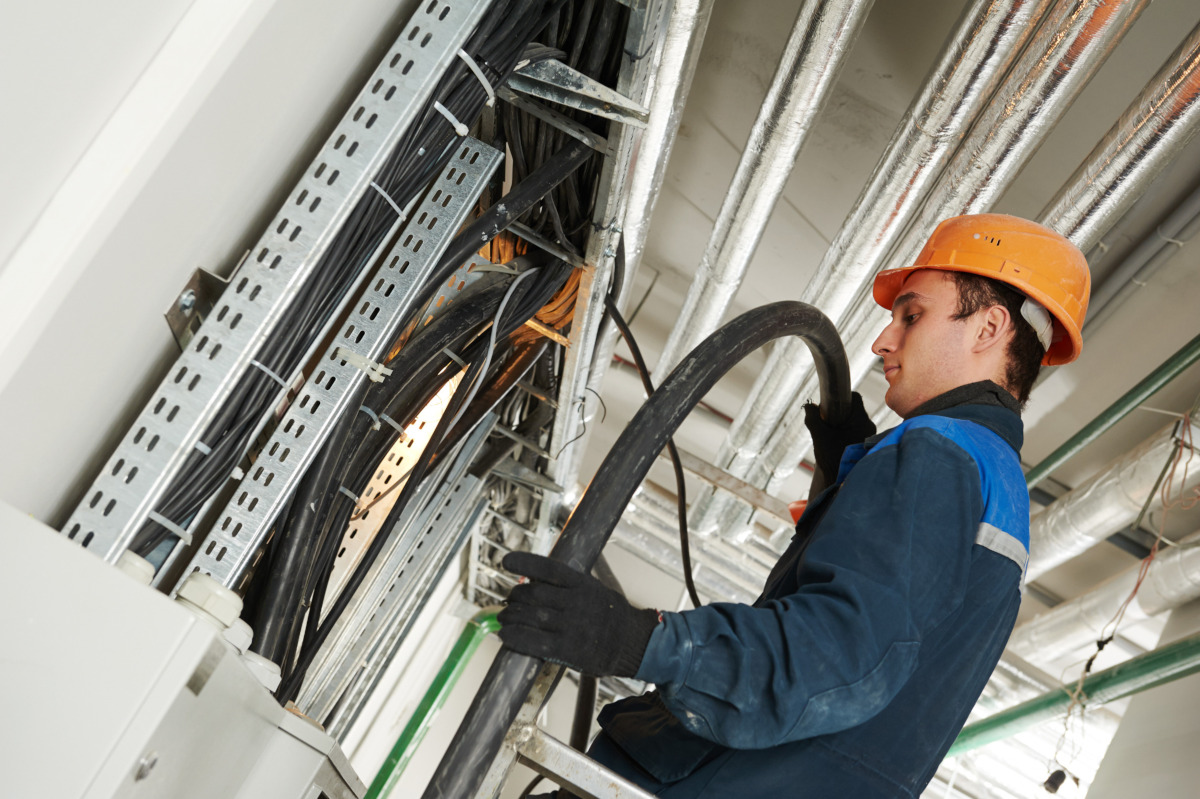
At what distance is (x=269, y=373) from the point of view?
3.33 ft

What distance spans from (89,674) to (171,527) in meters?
0.34

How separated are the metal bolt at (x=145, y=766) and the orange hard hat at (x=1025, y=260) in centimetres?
119

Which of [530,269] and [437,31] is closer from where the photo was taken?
[437,31]

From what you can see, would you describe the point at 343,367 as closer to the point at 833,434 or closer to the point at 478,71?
the point at 478,71

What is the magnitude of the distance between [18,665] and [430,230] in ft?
2.82

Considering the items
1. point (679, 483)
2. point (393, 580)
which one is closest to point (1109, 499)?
point (679, 483)

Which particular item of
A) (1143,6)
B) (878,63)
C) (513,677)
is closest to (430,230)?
(513,677)

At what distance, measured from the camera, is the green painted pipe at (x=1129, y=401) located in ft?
7.18

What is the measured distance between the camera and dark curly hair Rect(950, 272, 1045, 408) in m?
1.27

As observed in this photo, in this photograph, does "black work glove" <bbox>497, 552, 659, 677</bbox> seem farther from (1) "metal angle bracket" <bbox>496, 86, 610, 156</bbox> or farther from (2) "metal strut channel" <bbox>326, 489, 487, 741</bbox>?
(2) "metal strut channel" <bbox>326, 489, 487, 741</bbox>

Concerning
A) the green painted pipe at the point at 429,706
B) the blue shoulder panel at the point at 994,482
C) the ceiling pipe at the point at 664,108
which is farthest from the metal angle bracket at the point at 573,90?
the green painted pipe at the point at 429,706

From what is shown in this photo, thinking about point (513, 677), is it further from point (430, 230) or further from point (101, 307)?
point (430, 230)

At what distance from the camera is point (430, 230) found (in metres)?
1.33

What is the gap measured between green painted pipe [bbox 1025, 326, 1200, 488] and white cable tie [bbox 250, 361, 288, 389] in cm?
168
